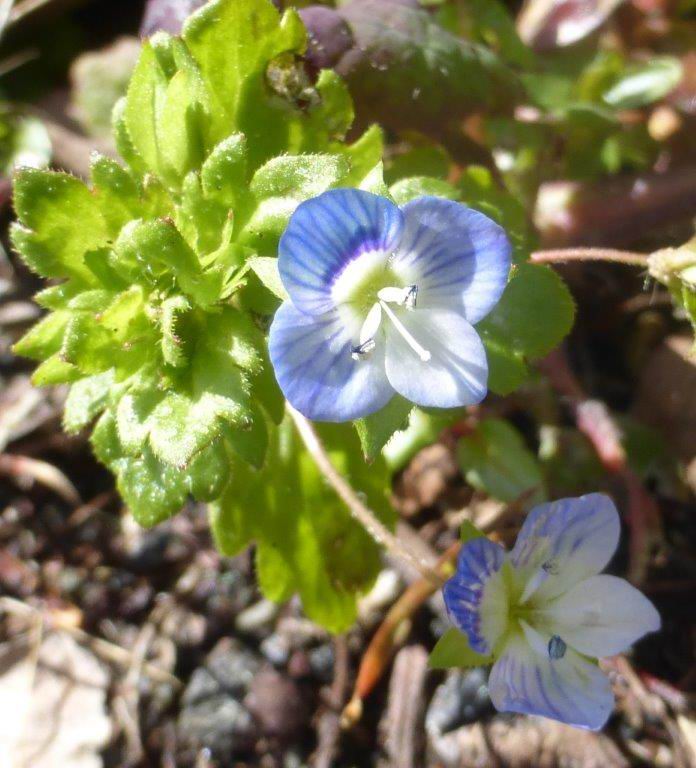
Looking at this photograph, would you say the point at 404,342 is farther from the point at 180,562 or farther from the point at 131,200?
the point at 180,562

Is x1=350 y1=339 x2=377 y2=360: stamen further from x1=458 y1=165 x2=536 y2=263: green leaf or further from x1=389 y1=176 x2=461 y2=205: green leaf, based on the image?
x1=458 y1=165 x2=536 y2=263: green leaf

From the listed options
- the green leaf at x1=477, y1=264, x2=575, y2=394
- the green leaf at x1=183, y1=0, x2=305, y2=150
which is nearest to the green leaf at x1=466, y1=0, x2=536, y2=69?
the green leaf at x1=183, y1=0, x2=305, y2=150

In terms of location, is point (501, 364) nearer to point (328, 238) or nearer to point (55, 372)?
point (328, 238)

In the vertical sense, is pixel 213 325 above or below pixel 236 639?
above

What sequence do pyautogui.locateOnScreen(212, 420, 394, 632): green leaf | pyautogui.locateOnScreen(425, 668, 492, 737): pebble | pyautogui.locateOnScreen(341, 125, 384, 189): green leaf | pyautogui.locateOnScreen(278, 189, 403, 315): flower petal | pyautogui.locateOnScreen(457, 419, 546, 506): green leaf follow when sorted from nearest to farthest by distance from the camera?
pyautogui.locateOnScreen(278, 189, 403, 315): flower petal < pyautogui.locateOnScreen(341, 125, 384, 189): green leaf < pyautogui.locateOnScreen(212, 420, 394, 632): green leaf < pyautogui.locateOnScreen(425, 668, 492, 737): pebble < pyautogui.locateOnScreen(457, 419, 546, 506): green leaf

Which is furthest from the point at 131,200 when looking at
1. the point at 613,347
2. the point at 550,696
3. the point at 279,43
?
the point at 613,347

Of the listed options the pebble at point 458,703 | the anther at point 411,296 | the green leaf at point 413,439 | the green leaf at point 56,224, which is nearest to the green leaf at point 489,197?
the green leaf at point 413,439

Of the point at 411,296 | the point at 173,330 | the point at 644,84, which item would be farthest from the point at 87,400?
the point at 644,84

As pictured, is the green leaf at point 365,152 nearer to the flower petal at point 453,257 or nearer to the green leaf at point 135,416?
the flower petal at point 453,257
